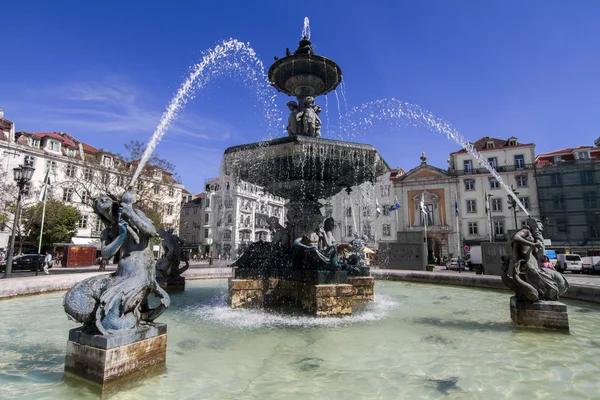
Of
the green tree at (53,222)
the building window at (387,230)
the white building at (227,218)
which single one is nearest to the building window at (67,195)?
the green tree at (53,222)

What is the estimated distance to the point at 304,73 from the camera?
31.0 ft

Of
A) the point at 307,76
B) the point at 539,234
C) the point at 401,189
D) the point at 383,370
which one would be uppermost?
the point at 401,189

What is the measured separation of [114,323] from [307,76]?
8163 mm

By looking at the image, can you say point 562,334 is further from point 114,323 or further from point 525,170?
point 525,170

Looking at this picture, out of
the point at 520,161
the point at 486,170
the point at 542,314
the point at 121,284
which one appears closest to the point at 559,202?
the point at 520,161

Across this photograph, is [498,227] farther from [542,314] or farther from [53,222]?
[53,222]

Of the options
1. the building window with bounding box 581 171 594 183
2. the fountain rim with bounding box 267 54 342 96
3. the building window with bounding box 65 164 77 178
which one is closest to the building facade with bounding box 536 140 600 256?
the building window with bounding box 581 171 594 183

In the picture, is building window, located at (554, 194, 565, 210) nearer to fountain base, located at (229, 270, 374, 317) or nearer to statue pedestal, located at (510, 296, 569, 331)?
fountain base, located at (229, 270, 374, 317)

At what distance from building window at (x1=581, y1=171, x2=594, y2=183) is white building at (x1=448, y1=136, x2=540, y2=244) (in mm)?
5339

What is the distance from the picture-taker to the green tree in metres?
32.4

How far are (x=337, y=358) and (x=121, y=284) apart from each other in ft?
8.72

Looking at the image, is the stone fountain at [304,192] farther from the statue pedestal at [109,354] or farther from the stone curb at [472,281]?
the stone curb at [472,281]

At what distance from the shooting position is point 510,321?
5.95 metres

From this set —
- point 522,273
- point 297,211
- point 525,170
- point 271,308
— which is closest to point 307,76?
point 297,211
